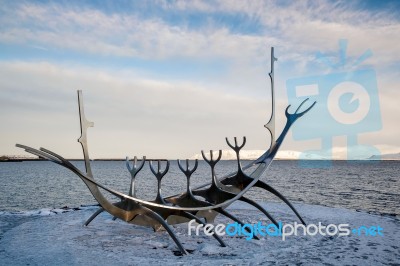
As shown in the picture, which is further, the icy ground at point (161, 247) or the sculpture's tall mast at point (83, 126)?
the sculpture's tall mast at point (83, 126)

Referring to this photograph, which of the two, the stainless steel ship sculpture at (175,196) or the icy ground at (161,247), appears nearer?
the icy ground at (161,247)

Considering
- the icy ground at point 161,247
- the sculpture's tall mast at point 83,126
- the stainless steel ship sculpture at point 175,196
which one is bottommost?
the icy ground at point 161,247

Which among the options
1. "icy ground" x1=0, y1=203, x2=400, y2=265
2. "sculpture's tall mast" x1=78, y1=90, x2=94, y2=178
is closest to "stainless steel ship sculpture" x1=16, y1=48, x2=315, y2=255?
"sculpture's tall mast" x1=78, y1=90, x2=94, y2=178

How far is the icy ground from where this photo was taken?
7.02 m

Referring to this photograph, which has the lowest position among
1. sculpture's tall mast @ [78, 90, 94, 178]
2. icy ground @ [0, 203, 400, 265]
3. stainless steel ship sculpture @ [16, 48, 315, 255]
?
icy ground @ [0, 203, 400, 265]

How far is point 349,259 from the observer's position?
7164 mm

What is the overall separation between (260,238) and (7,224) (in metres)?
8.00

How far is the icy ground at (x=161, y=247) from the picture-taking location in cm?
702

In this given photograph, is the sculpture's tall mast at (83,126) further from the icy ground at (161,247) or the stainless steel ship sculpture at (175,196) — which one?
the icy ground at (161,247)

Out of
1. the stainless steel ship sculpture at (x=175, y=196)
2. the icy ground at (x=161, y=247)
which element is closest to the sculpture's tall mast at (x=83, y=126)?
the stainless steel ship sculpture at (x=175, y=196)

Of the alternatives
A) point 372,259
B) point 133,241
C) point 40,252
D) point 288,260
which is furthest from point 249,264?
point 40,252

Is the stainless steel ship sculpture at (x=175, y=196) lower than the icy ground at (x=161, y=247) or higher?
higher

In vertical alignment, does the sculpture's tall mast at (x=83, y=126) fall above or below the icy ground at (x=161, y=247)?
above

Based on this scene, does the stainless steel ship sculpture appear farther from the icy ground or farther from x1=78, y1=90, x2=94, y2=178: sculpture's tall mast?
the icy ground
